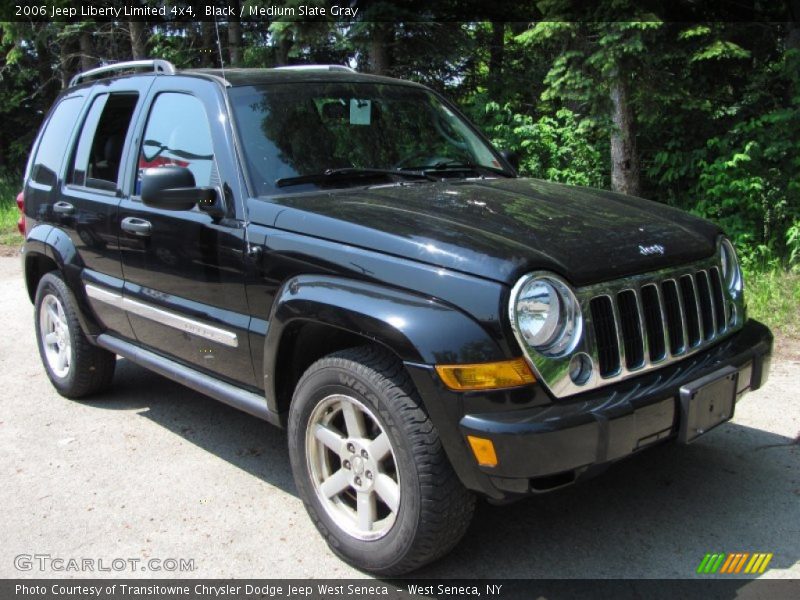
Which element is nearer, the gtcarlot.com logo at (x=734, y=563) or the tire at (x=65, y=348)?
the gtcarlot.com logo at (x=734, y=563)

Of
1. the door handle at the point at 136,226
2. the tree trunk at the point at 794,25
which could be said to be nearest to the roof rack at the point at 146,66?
the door handle at the point at 136,226

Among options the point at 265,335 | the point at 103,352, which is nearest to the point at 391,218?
the point at 265,335

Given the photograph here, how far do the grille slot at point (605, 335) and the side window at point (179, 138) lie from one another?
1.91 meters

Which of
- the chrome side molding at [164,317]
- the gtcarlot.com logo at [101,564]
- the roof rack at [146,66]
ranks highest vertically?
the roof rack at [146,66]

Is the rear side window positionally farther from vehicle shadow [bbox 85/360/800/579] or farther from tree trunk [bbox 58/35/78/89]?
tree trunk [bbox 58/35/78/89]

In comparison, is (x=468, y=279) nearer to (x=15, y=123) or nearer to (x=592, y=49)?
(x=592, y=49)

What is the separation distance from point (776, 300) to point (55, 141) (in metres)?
5.50

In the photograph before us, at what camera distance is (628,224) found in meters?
3.36

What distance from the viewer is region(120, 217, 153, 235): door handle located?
408 centimetres

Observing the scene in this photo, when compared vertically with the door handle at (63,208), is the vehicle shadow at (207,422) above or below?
below

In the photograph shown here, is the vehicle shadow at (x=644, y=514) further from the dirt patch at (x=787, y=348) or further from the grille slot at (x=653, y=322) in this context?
the dirt patch at (x=787, y=348)

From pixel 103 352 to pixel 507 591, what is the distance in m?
3.22

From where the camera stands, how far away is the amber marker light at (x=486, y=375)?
2.69 meters

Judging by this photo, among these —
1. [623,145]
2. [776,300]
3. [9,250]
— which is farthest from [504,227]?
[9,250]
